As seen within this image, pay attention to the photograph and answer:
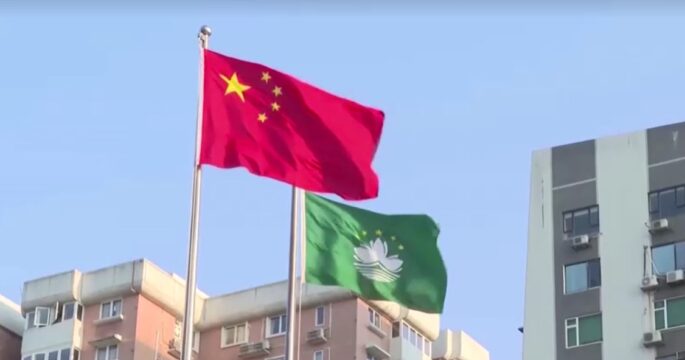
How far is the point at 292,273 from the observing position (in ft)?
80.7

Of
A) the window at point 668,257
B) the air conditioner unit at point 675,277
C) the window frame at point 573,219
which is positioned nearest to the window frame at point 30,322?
the window frame at point 573,219

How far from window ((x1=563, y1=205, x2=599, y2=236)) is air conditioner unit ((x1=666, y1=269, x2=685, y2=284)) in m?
3.60

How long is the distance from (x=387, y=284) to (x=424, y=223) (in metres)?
1.18

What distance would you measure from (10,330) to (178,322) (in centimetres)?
688

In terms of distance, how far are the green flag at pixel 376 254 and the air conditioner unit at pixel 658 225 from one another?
32383 millimetres

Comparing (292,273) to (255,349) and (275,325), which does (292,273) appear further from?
(275,325)

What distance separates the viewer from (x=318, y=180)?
2586 centimetres

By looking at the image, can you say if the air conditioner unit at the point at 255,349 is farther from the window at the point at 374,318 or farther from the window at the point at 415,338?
the window at the point at 415,338

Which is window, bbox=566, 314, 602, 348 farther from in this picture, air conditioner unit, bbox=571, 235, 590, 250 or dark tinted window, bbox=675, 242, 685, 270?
dark tinted window, bbox=675, 242, 685, 270

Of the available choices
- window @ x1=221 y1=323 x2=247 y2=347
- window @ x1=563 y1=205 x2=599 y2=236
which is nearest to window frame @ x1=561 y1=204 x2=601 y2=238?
window @ x1=563 y1=205 x2=599 y2=236

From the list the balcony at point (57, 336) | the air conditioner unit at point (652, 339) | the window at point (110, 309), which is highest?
the window at point (110, 309)

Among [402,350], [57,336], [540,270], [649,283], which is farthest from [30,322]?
A: [649,283]

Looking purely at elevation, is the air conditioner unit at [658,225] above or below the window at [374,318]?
above

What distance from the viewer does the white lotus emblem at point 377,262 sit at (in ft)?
86.3
